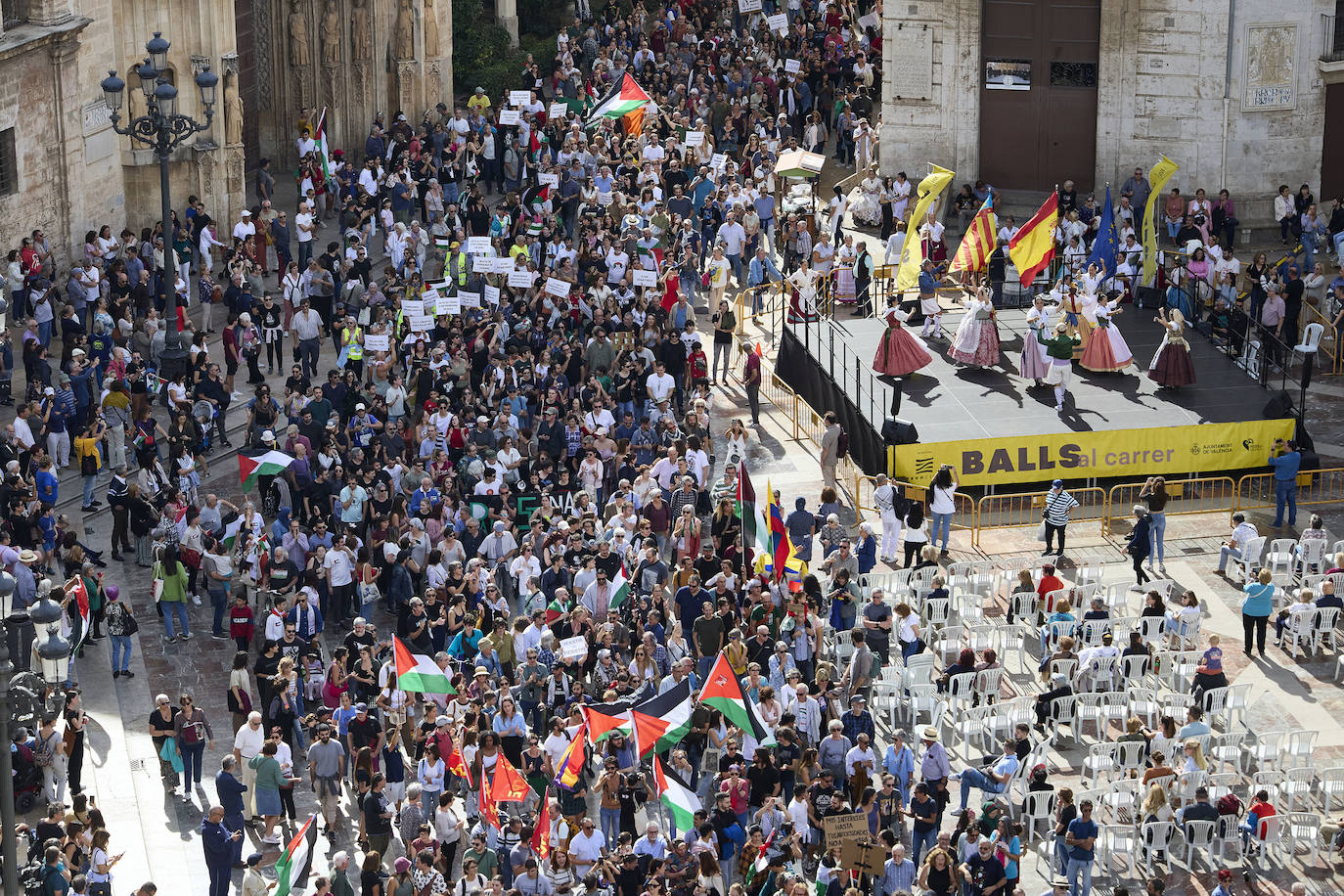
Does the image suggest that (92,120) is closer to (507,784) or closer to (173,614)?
(173,614)

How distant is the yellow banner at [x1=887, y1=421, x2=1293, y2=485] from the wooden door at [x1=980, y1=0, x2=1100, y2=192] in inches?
532

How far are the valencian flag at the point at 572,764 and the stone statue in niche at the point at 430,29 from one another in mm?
30872

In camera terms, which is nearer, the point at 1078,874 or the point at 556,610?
the point at 1078,874

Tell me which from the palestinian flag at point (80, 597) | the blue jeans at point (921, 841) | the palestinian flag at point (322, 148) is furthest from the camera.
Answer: the palestinian flag at point (322, 148)

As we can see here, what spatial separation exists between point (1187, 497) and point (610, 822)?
13.5 m

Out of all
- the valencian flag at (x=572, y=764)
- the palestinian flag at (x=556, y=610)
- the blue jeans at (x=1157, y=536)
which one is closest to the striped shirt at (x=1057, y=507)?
the blue jeans at (x=1157, y=536)

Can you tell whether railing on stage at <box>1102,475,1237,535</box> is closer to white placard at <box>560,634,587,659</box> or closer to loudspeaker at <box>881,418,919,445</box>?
loudspeaker at <box>881,418,919,445</box>

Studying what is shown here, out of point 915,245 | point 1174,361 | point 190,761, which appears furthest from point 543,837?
point 915,245

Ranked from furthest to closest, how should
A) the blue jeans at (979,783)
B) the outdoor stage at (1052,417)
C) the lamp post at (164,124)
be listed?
the outdoor stage at (1052,417), the lamp post at (164,124), the blue jeans at (979,783)

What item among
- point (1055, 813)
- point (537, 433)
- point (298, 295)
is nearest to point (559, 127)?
point (298, 295)

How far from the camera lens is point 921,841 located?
26188mm

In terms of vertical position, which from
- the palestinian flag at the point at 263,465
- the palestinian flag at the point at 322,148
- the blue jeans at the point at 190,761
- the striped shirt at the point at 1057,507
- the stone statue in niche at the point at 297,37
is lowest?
the blue jeans at the point at 190,761

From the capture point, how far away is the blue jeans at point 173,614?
3161 cm

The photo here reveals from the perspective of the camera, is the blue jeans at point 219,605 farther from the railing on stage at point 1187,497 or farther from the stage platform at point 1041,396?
the railing on stage at point 1187,497
